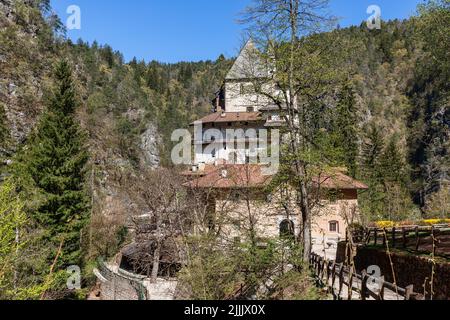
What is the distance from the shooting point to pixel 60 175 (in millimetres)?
28281

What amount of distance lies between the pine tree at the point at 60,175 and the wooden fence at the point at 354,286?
1813cm

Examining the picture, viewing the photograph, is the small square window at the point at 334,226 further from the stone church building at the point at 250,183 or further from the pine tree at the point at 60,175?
the pine tree at the point at 60,175

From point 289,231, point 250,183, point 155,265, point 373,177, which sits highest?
point 250,183

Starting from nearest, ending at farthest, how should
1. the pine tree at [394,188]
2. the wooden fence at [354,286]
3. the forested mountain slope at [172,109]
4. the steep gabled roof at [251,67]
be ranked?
1. the wooden fence at [354,286]
2. the steep gabled roof at [251,67]
3. the forested mountain slope at [172,109]
4. the pine tree at [394,188]

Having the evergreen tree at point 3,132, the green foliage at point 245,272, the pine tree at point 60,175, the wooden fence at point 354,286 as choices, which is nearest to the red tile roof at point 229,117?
the pine tree at point 60,175

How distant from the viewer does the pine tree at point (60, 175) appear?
88.5ft

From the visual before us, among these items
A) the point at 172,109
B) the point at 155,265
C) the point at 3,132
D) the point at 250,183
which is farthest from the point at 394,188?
the point at 172,109

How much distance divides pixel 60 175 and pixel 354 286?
22.9 meters

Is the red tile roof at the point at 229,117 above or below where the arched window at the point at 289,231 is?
above

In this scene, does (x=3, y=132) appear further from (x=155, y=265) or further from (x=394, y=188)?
(x=394, y=188)

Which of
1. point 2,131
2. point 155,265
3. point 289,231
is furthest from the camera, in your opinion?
point 2,131

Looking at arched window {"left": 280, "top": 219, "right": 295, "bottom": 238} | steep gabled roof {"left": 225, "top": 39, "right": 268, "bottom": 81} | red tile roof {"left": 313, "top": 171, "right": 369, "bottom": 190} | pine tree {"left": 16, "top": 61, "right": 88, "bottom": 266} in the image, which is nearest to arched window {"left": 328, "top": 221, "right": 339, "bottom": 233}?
red tile roof {"left": 313, "top": 171, "right": 369, "bottom": 190}
